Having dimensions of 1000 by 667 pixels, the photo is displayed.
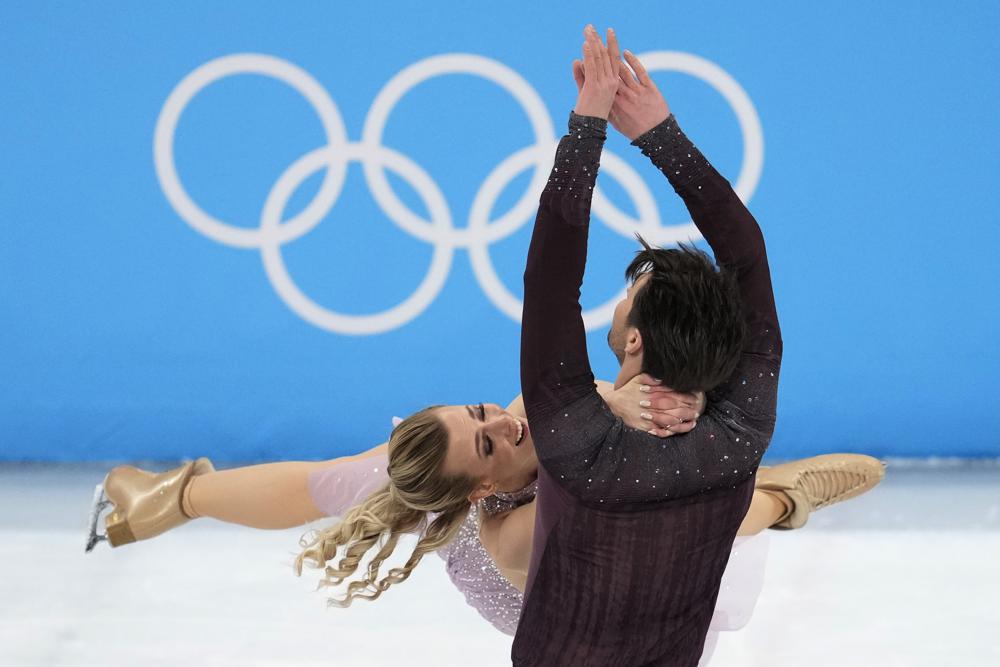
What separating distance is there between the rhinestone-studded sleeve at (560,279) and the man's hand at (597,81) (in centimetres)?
2

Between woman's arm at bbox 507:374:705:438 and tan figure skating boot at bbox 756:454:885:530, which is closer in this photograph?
A: woman's arm at bbox 507:374:705:438

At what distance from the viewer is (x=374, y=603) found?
3.27m

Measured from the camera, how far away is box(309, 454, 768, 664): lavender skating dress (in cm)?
255

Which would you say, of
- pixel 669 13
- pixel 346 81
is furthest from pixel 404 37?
pixel 669 13

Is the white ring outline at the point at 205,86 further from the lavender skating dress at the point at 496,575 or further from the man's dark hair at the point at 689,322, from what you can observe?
Result: the man's dark hair at the point at 689,322

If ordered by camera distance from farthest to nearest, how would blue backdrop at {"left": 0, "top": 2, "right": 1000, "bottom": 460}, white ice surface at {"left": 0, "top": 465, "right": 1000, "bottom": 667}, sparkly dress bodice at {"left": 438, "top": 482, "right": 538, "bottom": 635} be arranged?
blue backdrop at {"left": 0, "top": 2, "right": 1000, "bottom": 460}, white ice surface at {"left": 0, "top": 465, "right": 1000, "bottom": 667}, sparkly dress bodice at {"left": 438, "top": 482, "right": 538, "bottom": 635}

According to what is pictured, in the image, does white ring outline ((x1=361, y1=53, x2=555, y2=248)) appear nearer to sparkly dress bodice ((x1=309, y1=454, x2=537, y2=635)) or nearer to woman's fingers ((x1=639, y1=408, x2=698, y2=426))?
sparkly dress bodice ((x1=309, y1=454, x2=537, y2=635))

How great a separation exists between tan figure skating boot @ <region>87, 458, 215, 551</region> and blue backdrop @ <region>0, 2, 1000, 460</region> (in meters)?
1.08

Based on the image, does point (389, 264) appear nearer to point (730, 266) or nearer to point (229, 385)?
point (229, 385)

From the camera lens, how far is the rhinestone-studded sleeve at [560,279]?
4.92 ft

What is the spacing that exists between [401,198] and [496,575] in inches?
74.3

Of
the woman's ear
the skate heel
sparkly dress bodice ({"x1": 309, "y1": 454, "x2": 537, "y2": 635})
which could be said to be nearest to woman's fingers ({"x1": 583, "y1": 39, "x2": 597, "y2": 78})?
the woman's ear

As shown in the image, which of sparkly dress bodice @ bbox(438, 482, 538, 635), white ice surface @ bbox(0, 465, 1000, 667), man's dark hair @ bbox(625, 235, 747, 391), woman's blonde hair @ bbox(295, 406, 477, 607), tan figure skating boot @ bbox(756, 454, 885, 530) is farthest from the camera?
white ice surface @ bbox(0, 465, 1000, 667)

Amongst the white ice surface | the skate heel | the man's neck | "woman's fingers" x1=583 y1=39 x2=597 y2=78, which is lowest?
the white ice surface
